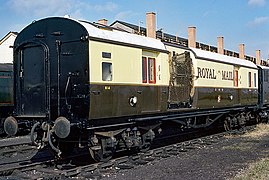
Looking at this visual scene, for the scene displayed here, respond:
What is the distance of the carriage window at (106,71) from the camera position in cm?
973

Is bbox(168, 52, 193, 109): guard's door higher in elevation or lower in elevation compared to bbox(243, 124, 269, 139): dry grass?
higher

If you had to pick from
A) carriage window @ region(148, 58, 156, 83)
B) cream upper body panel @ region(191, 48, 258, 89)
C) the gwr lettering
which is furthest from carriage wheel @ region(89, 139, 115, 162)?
the gwr lettering

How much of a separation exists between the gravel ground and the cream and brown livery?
1287mm

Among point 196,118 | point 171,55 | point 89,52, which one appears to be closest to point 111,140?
point 89,52

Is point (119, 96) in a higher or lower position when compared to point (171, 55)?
lower

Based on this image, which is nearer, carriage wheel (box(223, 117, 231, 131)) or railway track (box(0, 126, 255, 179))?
railway track (box(0, 126, 255, 179))

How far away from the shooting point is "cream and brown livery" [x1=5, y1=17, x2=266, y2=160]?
9406 millimetres

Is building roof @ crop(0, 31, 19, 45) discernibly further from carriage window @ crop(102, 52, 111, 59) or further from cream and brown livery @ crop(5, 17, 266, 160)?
carriage window @ crop(102, 52, 111, 59)

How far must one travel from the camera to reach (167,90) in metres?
12.6

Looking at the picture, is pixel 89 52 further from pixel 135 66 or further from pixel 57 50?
pixel 135 66

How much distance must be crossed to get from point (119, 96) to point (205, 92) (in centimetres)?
612

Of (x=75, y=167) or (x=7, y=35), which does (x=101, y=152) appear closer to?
(x=75, y=167)

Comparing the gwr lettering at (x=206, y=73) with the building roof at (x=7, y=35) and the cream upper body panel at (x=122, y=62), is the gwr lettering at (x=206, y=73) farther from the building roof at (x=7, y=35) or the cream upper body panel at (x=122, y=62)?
the building roof at (x=7, y=35)

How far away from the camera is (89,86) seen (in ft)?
30.2
